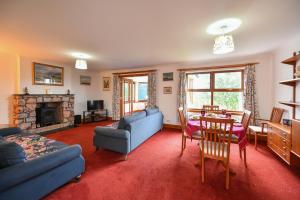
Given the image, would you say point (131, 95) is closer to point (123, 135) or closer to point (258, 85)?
point (123, 135)

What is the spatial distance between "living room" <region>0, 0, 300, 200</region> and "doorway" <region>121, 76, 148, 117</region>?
6.51 feet

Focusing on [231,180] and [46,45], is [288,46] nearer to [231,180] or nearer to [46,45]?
[231,180]

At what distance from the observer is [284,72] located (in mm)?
3213

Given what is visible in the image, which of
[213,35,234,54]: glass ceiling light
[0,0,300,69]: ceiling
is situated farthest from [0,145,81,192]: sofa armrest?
[213,35,234,54]: glass ceiling light

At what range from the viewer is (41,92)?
15.5 ft

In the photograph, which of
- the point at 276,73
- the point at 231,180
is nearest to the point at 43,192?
the point at 231,180

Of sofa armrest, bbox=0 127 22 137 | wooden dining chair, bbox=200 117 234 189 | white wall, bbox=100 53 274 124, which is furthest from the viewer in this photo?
white wall, bbox=100 53 274 124

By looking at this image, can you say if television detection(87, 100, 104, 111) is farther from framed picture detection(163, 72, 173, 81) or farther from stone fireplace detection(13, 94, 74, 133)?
framed picture detection(163, 72, 173, 81)

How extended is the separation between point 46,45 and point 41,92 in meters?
2.24

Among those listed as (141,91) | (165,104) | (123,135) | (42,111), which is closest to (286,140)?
(123,135)

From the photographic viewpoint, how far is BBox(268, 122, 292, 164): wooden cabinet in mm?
2435

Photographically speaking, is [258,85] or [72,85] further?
[72,85]

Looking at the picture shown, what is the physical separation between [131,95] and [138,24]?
197 inches

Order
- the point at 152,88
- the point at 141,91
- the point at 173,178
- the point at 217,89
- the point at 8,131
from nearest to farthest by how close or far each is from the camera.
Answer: the point at 173,178, the point at 8,131, the point at 217,89, the point at 152,88, the point at 141,91
